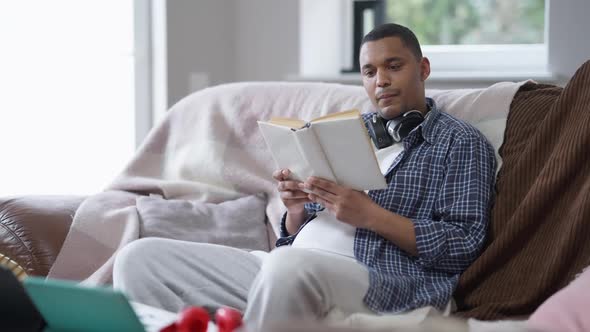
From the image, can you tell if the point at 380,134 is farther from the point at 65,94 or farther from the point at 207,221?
the point at 65,94

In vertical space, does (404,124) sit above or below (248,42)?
below

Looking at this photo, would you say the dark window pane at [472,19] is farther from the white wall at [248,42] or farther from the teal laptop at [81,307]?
the teal laptop at [81,307]

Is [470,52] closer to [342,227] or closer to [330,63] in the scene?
[330,63]

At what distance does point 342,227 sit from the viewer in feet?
6.56

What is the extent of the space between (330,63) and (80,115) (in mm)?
1078

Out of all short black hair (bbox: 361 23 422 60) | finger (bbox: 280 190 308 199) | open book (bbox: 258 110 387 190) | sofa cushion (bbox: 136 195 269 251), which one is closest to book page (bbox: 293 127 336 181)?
open book (bbox: 258 110 387 190)

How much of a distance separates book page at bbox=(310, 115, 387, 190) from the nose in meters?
0.34

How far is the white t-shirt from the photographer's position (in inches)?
77.2

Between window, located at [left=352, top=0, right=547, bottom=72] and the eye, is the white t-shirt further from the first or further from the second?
window, located at [left=352, top=0, right=547, bottom=72]

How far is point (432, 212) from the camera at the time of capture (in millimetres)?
1953

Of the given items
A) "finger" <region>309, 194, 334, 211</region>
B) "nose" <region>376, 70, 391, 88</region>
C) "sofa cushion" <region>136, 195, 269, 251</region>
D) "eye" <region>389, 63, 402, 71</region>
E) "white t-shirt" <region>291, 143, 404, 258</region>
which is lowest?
"sofa cushion" <region>136, 195, 269, 251</region>

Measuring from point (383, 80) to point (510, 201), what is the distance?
417mm

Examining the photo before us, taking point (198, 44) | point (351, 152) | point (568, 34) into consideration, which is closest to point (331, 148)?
point (351, 152)

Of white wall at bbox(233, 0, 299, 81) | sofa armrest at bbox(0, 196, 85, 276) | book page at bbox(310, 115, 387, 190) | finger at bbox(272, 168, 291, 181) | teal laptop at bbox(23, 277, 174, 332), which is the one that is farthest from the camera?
white wall at bbox(233, 0, 299, 81)
